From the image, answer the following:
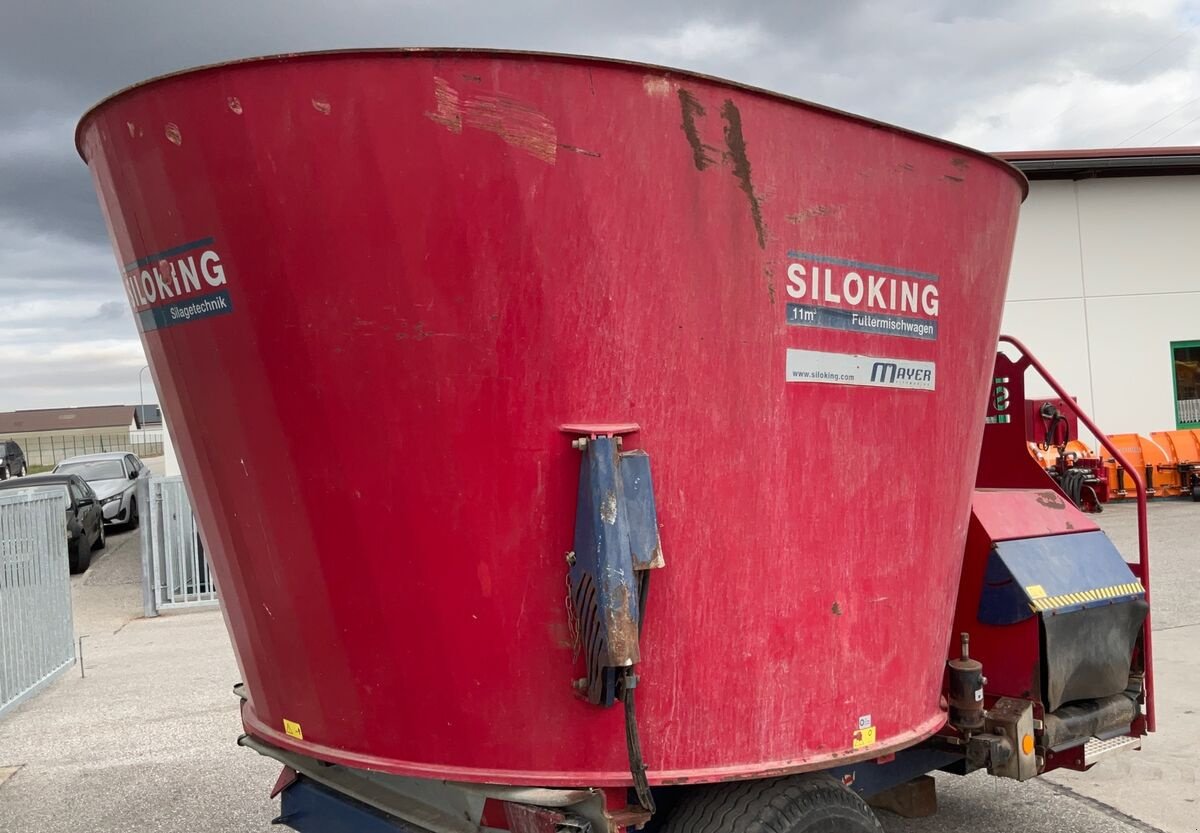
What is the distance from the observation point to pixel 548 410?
252 cm

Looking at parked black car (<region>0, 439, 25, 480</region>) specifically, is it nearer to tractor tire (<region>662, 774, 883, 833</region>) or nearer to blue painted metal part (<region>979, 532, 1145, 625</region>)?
blue painted metal part (<region>979, 532, 1145, 625</region>)

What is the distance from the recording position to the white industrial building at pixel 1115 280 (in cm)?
1984

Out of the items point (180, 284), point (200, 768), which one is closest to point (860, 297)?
point (180, 284)

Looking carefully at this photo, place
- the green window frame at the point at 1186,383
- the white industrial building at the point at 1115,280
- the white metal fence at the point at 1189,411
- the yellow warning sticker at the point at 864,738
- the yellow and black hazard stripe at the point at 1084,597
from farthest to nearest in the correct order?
the white metal fence at the point at 1189,411, the green window frame at the point at 1186,383, the white industrial building at the point at 1115,280, the yellow and black hazard stripe at the point at 1084,597, the yellow warning sticker at the point at 864,738

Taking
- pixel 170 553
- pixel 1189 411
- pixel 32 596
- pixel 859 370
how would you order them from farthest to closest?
pixel 1189 411
pixel 170 553
pixel 32 596
pixel 859 370

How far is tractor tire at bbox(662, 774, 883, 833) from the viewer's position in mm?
2717

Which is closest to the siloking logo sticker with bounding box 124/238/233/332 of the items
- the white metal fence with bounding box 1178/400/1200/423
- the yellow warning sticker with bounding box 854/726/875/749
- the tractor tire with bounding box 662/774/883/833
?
the tractor tire with bounding box 662/774/883/833

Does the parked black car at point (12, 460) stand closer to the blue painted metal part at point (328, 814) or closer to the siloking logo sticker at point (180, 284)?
the blue painted metal part at point (328, 814)

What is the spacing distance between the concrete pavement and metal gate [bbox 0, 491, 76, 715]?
0.72ft

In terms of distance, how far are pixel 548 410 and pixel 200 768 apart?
4699 mm

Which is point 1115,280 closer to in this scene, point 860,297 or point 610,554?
point 860,297

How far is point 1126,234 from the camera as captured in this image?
794 inches

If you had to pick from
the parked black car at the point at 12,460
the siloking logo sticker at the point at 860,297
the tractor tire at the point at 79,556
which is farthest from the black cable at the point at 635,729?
the parked black car at the point at 12,460

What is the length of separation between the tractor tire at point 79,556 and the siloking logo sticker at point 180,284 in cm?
1351
